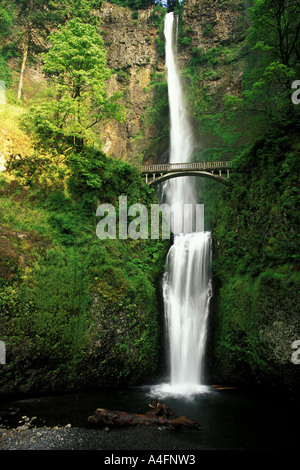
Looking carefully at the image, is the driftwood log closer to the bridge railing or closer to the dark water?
the dark water

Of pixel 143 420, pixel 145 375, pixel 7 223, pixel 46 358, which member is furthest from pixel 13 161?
pixel 143 420

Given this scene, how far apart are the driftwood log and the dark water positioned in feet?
0.70

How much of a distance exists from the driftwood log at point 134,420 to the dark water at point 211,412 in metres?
0.21

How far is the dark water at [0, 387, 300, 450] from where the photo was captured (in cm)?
623

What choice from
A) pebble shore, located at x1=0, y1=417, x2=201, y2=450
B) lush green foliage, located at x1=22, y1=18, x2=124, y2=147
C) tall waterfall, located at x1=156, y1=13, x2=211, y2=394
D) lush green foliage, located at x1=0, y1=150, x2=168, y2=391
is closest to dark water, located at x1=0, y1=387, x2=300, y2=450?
pebble shore, located at x1=0, y1=417, x2=201, y2=450

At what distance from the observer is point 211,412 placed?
7703 mm

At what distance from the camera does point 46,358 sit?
8297 mm

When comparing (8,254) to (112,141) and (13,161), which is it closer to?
(13,161)

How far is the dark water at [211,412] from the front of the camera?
245 inches

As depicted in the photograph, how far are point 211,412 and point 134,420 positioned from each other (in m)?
2.55

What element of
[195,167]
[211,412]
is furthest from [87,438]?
[195,167]

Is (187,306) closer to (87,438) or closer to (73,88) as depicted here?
(87,438)

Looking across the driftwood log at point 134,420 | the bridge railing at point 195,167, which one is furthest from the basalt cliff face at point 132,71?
the driftwood log at point 134,420

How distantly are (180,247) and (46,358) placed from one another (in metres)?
8.92
